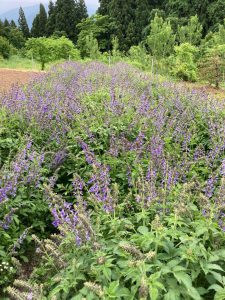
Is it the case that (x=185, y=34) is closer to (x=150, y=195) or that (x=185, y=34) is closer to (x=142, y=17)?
(x=142, y=17)

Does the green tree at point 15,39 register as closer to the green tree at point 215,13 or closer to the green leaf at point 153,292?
the green tree at point 215,13

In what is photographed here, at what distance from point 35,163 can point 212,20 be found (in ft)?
130

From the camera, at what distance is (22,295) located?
2.16 meters

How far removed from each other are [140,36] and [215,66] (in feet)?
82.7

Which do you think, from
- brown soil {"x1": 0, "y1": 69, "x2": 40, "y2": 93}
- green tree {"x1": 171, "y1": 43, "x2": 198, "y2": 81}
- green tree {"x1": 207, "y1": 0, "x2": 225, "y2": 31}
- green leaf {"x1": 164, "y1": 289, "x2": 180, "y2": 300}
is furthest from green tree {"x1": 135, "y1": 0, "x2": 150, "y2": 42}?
green leaf {"x1": 164, "y1": 289, "x2": 180, "y2": 300}

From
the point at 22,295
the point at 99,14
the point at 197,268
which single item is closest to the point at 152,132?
the point at 197,268

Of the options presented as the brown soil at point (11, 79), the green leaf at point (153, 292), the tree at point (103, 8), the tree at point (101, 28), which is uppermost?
the tree at point (103, 8)

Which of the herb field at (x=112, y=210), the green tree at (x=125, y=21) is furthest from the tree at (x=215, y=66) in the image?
the green tree at (x=125, y=21)

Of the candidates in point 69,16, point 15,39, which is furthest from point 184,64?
point 69,16

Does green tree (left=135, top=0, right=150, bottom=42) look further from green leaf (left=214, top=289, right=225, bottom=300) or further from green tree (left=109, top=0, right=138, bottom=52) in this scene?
green leaf (left=214, top=289, right=225, bottom=300)

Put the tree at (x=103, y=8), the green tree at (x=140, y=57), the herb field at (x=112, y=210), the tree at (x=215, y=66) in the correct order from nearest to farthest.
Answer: the herb field at (x=112, y=210), the tree at (x=215, y=66), the green tree at (x=140, y=57), the tree at (x=103, y=8)

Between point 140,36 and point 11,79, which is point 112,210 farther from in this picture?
point 140,36

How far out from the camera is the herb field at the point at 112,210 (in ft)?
7.54

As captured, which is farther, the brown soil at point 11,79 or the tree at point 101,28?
the tree at point 101,28
